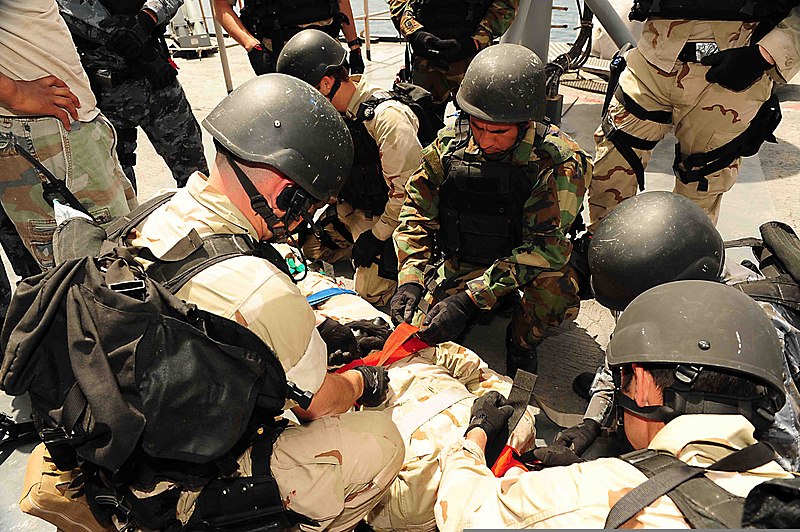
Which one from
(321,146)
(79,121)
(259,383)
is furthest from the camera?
(79,121)

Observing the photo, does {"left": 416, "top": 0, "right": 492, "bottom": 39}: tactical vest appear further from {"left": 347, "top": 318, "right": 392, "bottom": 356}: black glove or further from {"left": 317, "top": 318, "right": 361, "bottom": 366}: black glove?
{"left": 317, "top": 318, "right": 361, "bottom": 366}: black glove

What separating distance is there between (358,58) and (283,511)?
4029 mm

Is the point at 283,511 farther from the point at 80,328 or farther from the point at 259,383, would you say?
the point at 80,328

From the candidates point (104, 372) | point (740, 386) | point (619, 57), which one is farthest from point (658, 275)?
point (619, 57)

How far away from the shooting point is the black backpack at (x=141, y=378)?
1325 mm

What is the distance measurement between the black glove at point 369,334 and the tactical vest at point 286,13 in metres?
2.88

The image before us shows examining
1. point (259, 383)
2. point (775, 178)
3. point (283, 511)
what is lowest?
point (775, 178)

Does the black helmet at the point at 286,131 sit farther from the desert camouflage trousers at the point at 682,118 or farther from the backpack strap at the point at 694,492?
the desert camouflage trousers at the point at 682,118

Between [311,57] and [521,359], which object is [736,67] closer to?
[521,359]

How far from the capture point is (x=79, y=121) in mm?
2574

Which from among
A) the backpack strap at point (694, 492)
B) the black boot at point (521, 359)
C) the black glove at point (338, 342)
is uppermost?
the backpack strap at point (694, 492)

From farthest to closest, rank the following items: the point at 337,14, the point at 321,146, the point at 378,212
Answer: the point at 337,14
the point at 378,212
the point at 321,146

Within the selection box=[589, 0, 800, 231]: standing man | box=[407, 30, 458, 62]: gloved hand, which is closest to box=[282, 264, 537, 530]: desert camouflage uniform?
box=[589, 0, 800, 231]: standing man

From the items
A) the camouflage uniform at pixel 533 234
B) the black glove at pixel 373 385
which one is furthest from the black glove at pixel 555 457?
the camouflage uniform at pixel 533 234
